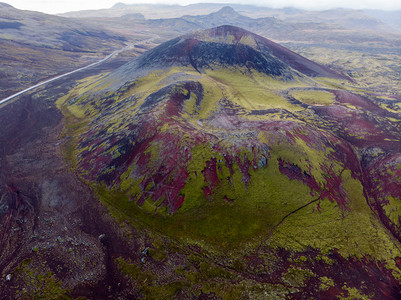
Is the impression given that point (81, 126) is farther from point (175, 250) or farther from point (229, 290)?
point (229, 290)

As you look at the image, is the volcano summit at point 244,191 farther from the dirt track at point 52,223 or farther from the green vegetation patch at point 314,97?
the green vegetation patch at point 314,97

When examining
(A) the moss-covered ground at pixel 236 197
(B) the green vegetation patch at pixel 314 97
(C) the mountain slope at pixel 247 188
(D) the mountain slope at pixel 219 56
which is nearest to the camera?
(A) the moss-covered ground at pixel 236 197

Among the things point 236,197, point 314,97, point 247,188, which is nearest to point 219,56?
point 314,97

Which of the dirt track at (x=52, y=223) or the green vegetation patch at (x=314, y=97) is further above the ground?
the green vegetation patch at (x=314, y=97)

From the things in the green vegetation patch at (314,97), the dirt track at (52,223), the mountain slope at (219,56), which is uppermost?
the mountain slope at (219,56)

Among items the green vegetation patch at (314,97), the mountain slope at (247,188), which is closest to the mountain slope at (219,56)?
the green vegetation patch at (314,97)

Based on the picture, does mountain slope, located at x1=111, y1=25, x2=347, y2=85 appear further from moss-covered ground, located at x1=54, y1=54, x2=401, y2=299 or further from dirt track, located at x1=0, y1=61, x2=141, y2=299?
dirt track, located at x1=0, y1=61, x2=141, y2=299

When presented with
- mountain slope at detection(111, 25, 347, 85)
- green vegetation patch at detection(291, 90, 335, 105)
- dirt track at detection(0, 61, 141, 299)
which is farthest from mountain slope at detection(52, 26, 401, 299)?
mountain slope at detection(111, 25, 347, 85)

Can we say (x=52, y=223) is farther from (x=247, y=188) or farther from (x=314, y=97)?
(x=314, y=97)

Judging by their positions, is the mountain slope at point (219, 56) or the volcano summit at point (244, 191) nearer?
the volcano summit at point (244, 191)

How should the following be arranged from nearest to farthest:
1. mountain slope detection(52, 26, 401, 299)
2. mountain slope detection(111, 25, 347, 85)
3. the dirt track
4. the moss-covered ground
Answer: the dirt track < the moss-covered ground < mountain slope detection(52, 26, 401, 299) < mountain slope detection(111, 25, 347, 85)
